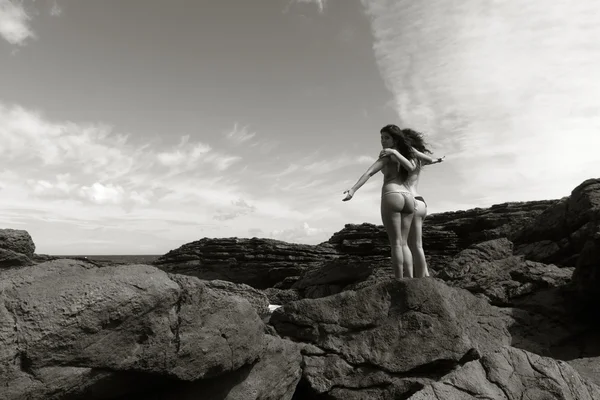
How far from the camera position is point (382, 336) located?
543 cm

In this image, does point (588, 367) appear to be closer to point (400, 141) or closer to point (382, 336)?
point (382, 336)

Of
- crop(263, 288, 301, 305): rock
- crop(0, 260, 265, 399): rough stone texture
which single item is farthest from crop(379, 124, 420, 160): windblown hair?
crop(263, 288, 301, 305): rock

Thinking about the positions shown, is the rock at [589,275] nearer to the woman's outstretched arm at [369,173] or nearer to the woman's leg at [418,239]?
the woman's leg at [418,239]

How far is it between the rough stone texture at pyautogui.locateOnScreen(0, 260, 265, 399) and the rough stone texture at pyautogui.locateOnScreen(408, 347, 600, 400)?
2.43 metres

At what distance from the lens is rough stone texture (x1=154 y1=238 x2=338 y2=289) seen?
32.3 metres

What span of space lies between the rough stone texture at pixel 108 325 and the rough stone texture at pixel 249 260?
27184 millimetres

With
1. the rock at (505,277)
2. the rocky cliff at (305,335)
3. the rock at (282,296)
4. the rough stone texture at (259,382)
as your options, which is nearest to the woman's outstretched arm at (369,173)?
the rocky cliff at (305,335)

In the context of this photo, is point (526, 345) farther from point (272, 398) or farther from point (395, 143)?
point (272, 398)

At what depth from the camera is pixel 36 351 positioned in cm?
299

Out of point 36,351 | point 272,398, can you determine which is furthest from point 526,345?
point 36,351

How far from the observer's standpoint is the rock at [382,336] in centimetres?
523

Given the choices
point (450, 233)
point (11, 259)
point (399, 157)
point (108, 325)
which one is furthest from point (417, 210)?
point (450, 233)

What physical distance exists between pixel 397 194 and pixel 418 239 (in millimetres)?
990

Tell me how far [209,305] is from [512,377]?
382 centimetres
